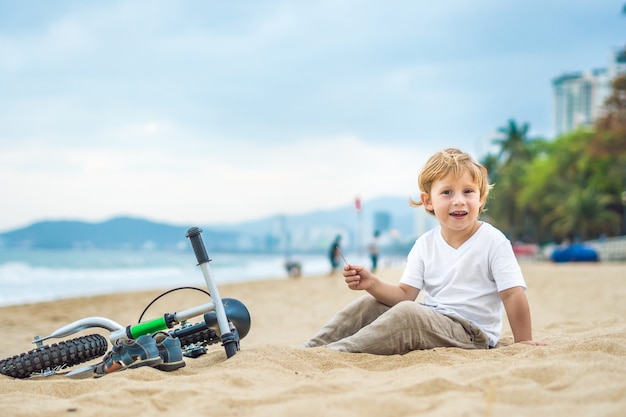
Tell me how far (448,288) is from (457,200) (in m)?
0.48

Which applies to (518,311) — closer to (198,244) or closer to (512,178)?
(198,244)

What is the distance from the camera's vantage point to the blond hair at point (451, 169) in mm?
3461

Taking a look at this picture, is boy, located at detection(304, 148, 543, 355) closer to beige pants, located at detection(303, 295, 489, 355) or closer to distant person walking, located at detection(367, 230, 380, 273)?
beige pants, located at detection(303, 295, 489, 355)

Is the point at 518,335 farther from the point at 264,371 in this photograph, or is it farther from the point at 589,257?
the point at 589,257

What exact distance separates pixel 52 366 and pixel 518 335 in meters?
2.38

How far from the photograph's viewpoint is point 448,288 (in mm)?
3527

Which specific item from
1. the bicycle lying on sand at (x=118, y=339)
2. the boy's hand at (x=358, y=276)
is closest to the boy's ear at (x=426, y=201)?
the boy's hand at (x=358, y=276)

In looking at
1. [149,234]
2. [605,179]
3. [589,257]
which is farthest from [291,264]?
[149,234]

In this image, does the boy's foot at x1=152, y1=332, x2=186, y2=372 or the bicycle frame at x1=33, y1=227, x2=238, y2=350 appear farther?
the bicycle frame at x1=33, y1=227, x2=238, y2=350

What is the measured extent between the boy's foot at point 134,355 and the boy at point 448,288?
900mm

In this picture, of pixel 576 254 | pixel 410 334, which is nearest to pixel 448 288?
pixel 410 334

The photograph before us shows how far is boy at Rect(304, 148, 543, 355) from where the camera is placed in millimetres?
3334

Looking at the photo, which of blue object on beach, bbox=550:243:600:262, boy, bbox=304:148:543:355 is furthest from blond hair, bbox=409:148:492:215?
blue object on beach, bbox=550:243:600:262

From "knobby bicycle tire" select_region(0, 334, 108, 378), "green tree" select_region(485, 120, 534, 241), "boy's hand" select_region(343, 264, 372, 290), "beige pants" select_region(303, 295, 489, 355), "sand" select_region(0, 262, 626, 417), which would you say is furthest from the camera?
"green tree" select_region(485, 120, 534, 241)
